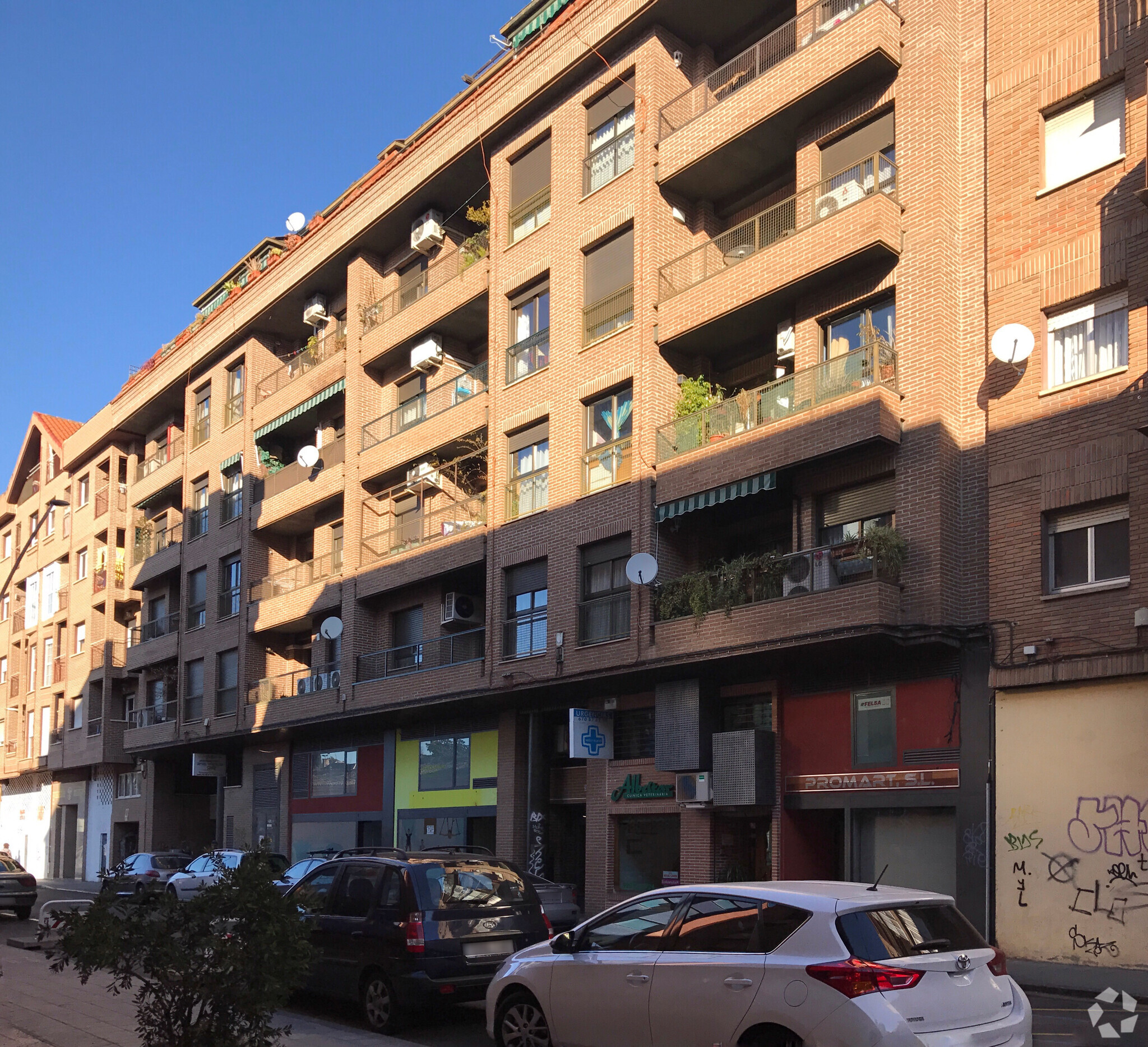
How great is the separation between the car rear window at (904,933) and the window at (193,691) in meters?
32.9

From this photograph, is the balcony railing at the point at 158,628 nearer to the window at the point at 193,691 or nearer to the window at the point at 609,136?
the window at the point at 193,691

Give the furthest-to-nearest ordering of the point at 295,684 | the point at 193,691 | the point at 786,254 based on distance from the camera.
A: the point at 193,691 < the point at 295,684 < the point at 786,254

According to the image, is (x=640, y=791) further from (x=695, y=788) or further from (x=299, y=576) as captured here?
(x=299, y=576)

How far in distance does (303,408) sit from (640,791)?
54.1 feet

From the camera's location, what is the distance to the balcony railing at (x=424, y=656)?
27906 millimetres

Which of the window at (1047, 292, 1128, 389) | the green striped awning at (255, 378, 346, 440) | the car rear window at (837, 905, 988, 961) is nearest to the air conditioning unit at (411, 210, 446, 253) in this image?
the green striped awning at (255, 378, 346, 440)

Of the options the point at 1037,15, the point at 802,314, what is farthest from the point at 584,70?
the point at 1037,15

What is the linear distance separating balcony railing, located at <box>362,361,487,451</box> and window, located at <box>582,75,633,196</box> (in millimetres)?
5182

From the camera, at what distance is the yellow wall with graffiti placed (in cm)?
1571

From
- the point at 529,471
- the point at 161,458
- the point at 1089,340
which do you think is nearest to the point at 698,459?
the point at 529,471

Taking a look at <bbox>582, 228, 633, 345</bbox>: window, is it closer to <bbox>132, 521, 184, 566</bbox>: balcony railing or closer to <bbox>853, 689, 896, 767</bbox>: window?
<bbox>853, 689, 896, 767</bbox>: window

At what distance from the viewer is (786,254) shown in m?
20.6

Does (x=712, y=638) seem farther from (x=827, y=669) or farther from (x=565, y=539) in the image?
(x=565, y=539)

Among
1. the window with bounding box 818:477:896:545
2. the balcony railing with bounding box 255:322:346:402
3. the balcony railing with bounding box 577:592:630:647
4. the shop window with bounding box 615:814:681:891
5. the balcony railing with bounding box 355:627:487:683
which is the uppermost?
the balcony railing with bounding box 255:322:346:402
